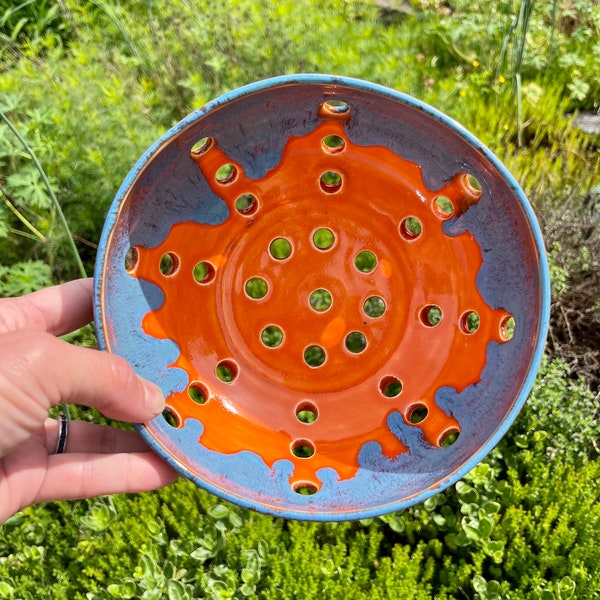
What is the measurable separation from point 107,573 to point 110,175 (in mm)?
1206

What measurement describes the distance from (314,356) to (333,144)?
0.70m

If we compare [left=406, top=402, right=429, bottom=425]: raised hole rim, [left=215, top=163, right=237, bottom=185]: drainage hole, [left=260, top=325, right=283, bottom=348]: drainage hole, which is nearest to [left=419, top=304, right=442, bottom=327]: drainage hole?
[left=406, top=402, right=429, bottom=425]: raised hole rim

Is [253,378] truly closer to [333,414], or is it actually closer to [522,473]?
[333,414]

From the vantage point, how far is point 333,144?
6.43 ft

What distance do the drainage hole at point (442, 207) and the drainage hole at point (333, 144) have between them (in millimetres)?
338

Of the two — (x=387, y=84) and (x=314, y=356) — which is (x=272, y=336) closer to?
(x=314, y=356)

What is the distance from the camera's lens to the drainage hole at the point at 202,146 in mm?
1701

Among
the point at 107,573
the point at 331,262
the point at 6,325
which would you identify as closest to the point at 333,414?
the point at 331,262

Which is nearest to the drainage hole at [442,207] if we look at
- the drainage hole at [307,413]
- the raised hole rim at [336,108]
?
the raised hole rim at [336,108]

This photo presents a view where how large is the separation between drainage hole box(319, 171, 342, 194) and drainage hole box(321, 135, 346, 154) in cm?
11

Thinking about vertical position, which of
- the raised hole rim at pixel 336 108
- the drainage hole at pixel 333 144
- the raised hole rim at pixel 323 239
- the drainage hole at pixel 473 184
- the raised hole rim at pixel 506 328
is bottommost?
the raised hole rim at pixel 506 328

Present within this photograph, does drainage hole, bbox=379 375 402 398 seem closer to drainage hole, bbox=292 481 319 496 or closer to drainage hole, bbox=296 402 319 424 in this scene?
drainage hole, bbox=296 402 319 424

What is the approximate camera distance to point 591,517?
1.65 m

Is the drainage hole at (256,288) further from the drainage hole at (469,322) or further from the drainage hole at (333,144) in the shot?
the drainage hole at (469,322)
